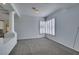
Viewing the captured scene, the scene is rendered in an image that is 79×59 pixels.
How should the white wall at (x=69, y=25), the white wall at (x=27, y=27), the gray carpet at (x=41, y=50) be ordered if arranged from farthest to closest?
the white wall at (x=27, y=27) → the white wall at (x=69, y=25) → the gray carpet at (x=41, y=50)

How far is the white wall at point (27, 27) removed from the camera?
36.0 ft

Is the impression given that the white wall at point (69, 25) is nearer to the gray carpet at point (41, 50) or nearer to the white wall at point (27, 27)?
the gray carpet at point (41, 50)

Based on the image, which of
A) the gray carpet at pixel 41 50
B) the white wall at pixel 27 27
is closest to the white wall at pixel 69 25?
the gray carpet at pixel 41 50

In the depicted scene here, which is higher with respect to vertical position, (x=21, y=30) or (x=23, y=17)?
(x=23, y=17)

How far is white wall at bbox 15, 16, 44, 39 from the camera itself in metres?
11.0

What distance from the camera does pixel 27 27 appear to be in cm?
1140

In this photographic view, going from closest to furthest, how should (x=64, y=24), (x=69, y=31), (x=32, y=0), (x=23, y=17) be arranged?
(x=32, y=0) → (x=69, y=31) → (x=64, y=24) → (x=23, y=17)

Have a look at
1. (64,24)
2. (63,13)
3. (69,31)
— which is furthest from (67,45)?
(63,13)

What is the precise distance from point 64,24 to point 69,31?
0.84 metres

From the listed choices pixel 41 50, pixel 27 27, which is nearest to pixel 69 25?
pixel 41 50

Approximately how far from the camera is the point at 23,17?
36.3 ft

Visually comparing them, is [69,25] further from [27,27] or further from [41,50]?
[27,27]

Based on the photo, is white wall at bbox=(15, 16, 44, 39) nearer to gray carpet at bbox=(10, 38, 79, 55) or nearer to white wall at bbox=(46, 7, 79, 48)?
gray carpet at bbox=(10, 38, 79, 55)

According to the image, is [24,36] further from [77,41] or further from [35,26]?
[77,41]
